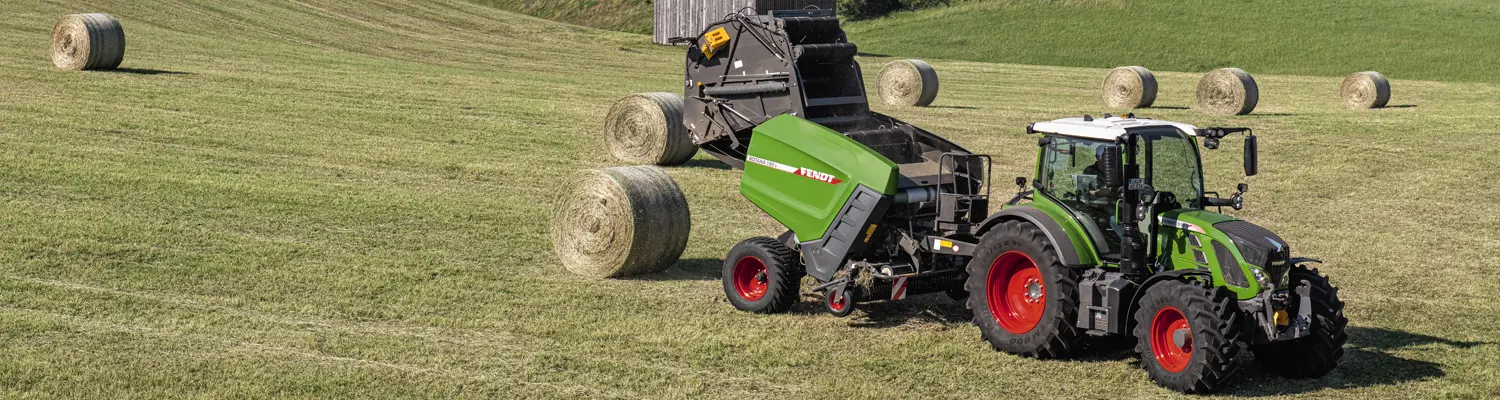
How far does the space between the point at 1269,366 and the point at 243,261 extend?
326 inches

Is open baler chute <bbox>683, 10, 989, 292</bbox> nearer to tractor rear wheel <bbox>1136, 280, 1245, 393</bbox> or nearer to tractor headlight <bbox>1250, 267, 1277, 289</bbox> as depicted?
tractor rear wheel <bbox>1136, 280, 1245, 393</bbox>

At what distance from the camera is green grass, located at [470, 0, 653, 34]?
56594 mm

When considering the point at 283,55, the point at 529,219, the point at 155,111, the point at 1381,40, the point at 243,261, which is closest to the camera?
the point at 243,261

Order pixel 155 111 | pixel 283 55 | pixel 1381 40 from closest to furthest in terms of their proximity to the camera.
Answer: pixel 155 111 → pixel 283 55 → pixel 1381 40

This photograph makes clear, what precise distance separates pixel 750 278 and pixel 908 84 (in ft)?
59.7

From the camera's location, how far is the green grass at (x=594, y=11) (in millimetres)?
56594

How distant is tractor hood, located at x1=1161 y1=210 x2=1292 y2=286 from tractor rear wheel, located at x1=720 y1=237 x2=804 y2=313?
290 cm

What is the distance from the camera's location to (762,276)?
1085 cm

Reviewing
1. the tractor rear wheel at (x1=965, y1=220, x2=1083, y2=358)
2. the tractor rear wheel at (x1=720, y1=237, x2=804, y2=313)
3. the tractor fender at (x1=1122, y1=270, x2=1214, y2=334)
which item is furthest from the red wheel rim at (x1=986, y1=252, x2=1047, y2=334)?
the tractor rear wheel at (x1=720, y1=237, x2=804, y2=313)

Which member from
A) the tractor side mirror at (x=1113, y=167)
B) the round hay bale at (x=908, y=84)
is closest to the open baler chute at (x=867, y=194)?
the tractor side mirror at (x=1113, y=167)

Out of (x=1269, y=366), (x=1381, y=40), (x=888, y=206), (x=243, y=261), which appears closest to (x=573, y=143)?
(x=243, y=261)

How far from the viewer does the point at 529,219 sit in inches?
585

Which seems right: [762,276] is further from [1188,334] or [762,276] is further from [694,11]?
[694,11]

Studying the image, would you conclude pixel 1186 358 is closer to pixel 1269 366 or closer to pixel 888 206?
pixel 1269 366
